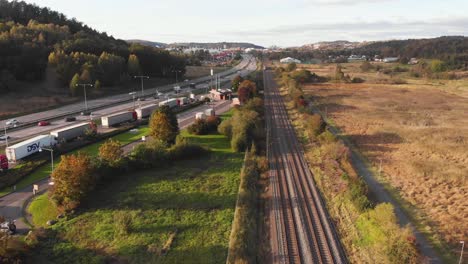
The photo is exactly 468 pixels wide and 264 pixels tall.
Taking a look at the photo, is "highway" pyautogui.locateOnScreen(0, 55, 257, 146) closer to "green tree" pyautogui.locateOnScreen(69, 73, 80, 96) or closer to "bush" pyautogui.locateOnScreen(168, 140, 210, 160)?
"green tree" pyautogui.locateOnScreen(69, 73, 80, 96)

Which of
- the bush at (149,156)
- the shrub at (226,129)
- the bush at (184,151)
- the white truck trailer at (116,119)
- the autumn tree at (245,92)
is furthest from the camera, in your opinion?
the autumn tree at (245,92)

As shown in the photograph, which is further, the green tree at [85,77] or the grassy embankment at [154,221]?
the green tree at [85,77]

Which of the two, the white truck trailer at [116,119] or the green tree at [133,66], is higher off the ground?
the green tree at [133,66]

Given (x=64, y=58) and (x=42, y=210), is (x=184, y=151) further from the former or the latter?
(x=64, y=58)

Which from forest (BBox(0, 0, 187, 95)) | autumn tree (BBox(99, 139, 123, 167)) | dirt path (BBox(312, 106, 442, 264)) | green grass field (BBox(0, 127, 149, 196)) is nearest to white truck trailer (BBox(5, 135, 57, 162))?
green grass field (BBox(0, 127, 149, 196))

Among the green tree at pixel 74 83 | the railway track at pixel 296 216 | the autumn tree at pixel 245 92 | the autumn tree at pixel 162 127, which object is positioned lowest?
the railway track at pixel 296 216

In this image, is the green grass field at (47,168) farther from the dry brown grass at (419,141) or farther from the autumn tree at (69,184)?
the dry brown grass at (419,141)

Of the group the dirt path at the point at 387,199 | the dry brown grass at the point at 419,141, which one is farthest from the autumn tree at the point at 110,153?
the dry brown grass at the point at 419,141
